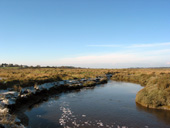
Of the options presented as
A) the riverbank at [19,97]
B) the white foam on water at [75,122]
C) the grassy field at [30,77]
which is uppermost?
the grassy field at [30,77]

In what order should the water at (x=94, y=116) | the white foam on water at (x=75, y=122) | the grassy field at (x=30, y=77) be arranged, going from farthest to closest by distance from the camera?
the grassy field at (x=30, y=77)
the water at (x=94, y=116)
the white foam on water at (x=75, y=122)

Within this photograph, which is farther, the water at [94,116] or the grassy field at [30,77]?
the grassy field at [30,77]

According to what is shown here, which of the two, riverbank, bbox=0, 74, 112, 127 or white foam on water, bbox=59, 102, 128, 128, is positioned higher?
riverbank, bbox=0, 74, 112, 127

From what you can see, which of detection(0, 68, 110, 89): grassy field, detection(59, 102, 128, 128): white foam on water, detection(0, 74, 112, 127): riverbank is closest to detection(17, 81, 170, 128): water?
detection(59, 102, 128, 128): white foam on water

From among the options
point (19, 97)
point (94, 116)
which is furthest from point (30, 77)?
point (94, 116)

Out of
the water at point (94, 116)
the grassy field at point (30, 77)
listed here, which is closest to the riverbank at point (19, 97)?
the water at point (94, 116)

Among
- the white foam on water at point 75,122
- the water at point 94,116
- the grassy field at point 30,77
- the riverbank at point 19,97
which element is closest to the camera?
the riverbank at point 19,97

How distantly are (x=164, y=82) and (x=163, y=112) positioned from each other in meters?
4.39

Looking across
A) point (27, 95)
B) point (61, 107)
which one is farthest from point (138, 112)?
point (27, 95)

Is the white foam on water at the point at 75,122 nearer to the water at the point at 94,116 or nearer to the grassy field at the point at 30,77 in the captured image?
the water at the point at 94,116

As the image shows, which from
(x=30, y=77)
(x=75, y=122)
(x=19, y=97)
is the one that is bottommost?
(x=75, y=122)

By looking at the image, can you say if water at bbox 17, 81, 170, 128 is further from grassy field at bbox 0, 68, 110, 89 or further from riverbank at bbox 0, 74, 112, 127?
grassy field at bbox 0, 68, 110, 89

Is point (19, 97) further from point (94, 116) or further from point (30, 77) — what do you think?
point (30, 77)

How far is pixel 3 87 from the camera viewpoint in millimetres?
20422
